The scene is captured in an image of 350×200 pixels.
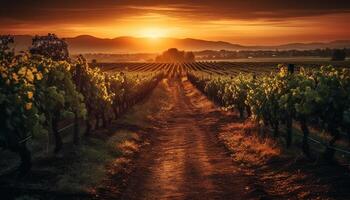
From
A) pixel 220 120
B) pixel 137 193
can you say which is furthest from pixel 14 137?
pixel 220 120

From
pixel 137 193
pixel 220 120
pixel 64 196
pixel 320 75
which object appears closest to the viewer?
pixel 64 196

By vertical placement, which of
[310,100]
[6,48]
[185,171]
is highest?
[6,48]

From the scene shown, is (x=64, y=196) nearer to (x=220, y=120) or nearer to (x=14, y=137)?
(x=14, y=137)

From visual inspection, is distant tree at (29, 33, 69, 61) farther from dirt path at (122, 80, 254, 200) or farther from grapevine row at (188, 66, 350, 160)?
grapevine row at (188, 66, 350, 160)

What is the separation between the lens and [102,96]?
25.8 metres

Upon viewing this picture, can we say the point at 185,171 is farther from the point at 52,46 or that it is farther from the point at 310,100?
the point at 52,46

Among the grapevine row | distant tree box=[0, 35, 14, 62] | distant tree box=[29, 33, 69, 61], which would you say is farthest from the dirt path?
distant tree box=[29, 33, 69, 61]

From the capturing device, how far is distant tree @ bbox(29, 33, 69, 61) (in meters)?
60.6

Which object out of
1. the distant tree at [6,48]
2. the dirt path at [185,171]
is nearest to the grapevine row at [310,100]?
the dirt path at [185,171]

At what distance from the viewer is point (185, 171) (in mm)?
17594

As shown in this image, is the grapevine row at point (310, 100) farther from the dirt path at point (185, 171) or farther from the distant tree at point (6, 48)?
the distant tree at point (6, 48)

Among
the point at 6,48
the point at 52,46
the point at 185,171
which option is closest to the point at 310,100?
the point at 185,171

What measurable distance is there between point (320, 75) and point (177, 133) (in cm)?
1329

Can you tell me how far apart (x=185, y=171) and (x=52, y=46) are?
5051 centimetres
